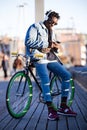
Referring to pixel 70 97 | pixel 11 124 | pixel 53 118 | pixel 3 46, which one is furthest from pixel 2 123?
pixel 3 46

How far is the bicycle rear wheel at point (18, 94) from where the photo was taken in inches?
236

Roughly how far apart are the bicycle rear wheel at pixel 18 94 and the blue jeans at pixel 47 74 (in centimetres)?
31

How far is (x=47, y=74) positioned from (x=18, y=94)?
25.1 inches

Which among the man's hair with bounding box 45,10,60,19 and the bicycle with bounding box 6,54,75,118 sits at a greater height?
the man's hair with bounding box 45,10,60,19

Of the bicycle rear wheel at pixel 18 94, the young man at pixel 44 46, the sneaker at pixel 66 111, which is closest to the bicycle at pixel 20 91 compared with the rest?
the bicycle rear wheel at pixel 18 94

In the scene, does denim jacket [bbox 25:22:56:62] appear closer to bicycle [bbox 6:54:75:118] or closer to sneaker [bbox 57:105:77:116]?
bicycle [bbox 6:54:75:118]

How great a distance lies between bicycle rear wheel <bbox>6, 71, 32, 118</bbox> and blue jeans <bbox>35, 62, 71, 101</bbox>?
1.02ft

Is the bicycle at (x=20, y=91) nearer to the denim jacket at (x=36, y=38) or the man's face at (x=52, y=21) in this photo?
the denim jacket at (x=36, y=38)

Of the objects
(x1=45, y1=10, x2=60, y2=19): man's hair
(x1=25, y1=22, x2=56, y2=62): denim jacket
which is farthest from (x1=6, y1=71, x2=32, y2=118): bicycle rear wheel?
(x1=45, y1=10, x2=60, y2=19): man's hair

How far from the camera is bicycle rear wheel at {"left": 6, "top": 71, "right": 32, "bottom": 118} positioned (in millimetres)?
6007

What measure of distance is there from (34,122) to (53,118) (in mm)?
316

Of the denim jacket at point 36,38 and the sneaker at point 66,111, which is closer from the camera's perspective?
the denim jacket at point 36,38

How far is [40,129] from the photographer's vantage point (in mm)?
5219

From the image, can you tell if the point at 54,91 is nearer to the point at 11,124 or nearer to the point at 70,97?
the point at 70,97
